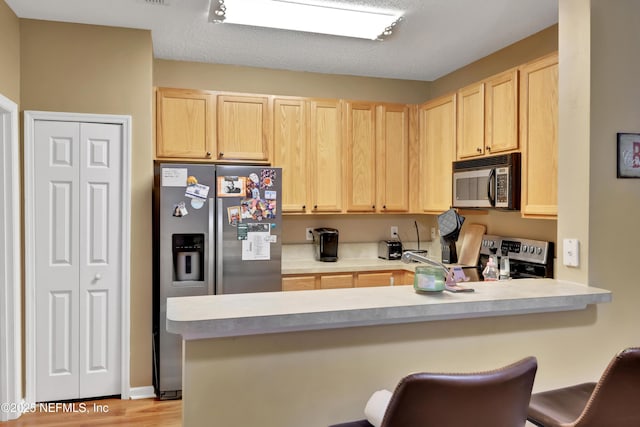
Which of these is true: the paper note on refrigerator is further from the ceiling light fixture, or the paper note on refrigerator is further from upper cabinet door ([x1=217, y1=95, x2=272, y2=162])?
the ceiling light fixture

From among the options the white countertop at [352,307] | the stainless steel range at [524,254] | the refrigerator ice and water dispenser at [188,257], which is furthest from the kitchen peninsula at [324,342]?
the refrigerator ice and water dispenser at [188,257]

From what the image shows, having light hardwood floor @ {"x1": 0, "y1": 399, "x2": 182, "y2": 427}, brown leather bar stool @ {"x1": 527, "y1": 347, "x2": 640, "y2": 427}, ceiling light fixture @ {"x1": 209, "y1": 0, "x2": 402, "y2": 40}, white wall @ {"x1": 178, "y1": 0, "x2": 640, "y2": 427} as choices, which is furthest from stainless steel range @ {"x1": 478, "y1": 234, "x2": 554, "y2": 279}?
light hardwood floor @ {"x1": 0, "y1": 399, "x2": 182, "y2": 427}

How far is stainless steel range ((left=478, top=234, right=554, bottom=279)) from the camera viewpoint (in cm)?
299

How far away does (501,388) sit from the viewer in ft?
3.72

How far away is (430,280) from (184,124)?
2616mm

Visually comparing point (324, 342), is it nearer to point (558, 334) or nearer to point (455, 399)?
point (455, 399)

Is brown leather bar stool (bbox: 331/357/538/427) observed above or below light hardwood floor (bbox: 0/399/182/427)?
above

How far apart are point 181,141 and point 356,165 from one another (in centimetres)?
153

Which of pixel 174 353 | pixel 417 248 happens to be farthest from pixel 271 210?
pixel 417 248

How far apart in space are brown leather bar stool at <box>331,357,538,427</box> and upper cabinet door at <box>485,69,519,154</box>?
2.20 metres

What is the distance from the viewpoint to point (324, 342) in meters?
1.55

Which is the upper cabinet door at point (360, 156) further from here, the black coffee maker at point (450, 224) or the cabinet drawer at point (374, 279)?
the black coffee maker at point (450, 224)

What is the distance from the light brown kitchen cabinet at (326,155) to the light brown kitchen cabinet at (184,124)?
0.88 metres

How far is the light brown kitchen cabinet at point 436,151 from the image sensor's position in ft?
12.3
